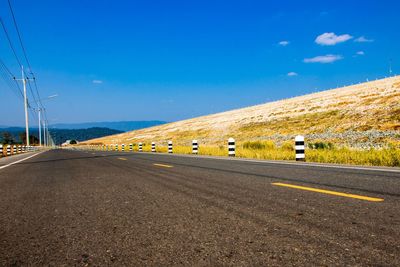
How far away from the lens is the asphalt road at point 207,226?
2.37 m

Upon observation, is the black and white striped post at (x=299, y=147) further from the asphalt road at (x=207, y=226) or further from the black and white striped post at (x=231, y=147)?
the asphalt road at (x=207, y=226)

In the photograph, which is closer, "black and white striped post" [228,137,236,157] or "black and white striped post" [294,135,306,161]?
"black and white striped post" [294,135,306,161]

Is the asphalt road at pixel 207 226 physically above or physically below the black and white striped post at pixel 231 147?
below

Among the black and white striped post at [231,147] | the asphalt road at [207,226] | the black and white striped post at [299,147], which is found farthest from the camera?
the black and white striped post at [231,147]

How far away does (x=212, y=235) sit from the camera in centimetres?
284

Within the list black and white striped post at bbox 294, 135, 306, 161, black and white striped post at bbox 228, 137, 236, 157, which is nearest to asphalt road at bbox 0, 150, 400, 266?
black and white striped post at bbox 294, 135, 306, 161

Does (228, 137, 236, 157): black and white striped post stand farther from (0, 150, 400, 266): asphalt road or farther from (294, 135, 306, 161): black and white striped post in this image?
(0, 150, 400, 266): asphalt road

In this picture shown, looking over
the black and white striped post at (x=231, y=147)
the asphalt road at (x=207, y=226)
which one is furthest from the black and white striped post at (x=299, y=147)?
the asphalt road at (x=207, y=226)

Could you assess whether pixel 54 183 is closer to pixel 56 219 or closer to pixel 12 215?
pixel 12 215

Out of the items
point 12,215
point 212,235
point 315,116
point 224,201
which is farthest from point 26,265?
point 315,116

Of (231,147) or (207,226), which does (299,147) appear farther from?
(207,226)

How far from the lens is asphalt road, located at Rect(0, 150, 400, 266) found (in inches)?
93.2

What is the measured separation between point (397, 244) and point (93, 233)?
2.38 meters

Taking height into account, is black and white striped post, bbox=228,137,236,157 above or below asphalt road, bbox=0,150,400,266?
above
